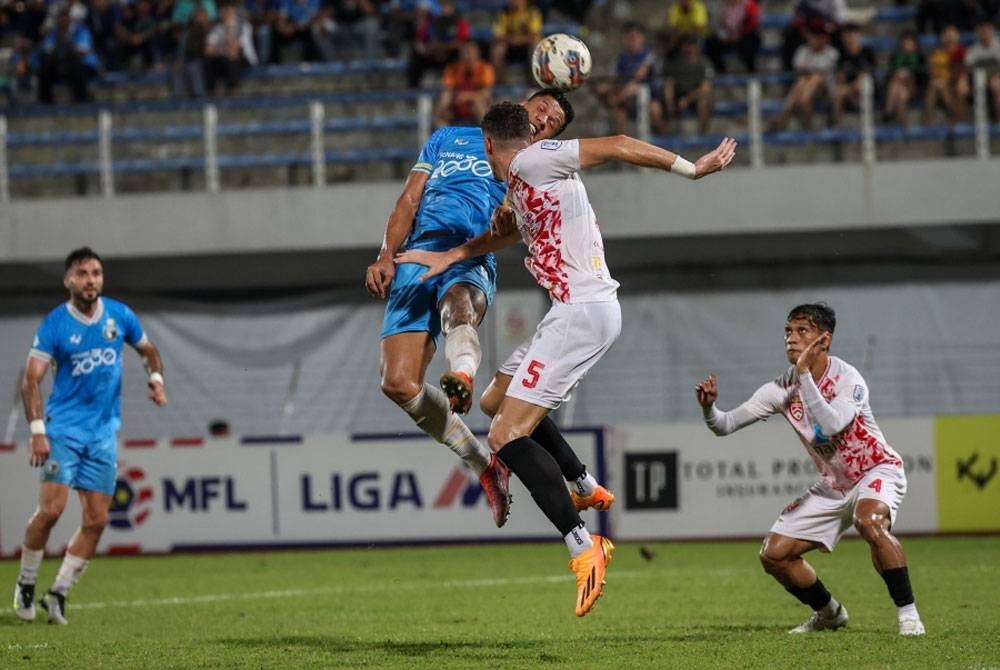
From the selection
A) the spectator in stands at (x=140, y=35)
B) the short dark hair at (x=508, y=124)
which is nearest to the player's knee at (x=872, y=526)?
the short dark hair at (x=508, y=124)

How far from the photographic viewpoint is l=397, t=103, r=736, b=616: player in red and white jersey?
297 inches

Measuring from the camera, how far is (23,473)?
17062 mm

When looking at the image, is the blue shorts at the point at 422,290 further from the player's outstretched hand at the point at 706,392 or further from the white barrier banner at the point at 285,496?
the white barrier banner at the point at 285,496

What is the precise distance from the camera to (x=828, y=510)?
8.59 metres

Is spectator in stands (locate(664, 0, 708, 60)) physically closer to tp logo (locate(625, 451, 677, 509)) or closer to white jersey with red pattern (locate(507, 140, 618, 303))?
tp logo (locate(625, 451, 677, 509))

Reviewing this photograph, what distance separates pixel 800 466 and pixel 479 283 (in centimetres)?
889

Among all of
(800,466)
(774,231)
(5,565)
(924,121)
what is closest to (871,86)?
(924,121)

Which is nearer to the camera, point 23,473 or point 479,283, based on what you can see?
point 479,283

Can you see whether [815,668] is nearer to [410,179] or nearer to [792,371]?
[792,371]

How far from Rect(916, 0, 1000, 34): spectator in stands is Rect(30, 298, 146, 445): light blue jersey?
534 inches

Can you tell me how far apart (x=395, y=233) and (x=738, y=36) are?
13670 mm

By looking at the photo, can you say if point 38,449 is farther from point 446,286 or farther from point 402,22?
point 402,22

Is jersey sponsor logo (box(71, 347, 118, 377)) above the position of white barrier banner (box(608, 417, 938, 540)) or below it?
above

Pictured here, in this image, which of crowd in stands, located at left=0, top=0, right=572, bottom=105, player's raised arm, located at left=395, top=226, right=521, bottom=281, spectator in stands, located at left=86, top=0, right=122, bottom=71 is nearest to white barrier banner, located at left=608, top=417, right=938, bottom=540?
crowd in stands, located at left=0, top=0, right=572, bottom=105
